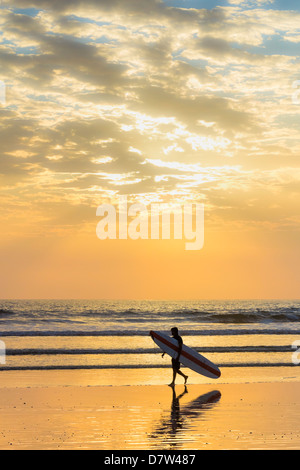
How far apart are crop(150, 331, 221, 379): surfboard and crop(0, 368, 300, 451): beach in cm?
79

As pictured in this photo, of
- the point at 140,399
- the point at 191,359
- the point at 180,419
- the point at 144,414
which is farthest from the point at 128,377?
the point at 180,419

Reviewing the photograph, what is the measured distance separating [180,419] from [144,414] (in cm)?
111

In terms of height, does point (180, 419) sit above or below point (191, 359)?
below

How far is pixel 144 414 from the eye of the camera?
1362 centimetres

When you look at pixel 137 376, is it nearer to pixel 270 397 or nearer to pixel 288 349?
pixel 270 397

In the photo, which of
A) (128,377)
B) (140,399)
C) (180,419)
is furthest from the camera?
(128,377)

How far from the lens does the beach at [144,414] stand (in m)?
10.8

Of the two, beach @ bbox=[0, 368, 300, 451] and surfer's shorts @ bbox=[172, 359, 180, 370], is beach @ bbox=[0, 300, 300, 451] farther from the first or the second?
surfer's shorts @ bbox=[172, 359, 180, 370]

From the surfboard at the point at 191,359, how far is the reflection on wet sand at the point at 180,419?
2509 millimetres

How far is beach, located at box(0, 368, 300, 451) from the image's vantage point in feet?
35.5

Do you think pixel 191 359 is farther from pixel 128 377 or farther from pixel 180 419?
pixel 180 419

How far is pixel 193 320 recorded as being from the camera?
198 feet

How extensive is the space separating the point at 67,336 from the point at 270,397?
72.8ft

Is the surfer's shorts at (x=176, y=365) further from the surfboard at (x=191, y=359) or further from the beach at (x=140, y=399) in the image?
the surfboard at (x=191, y=359)
